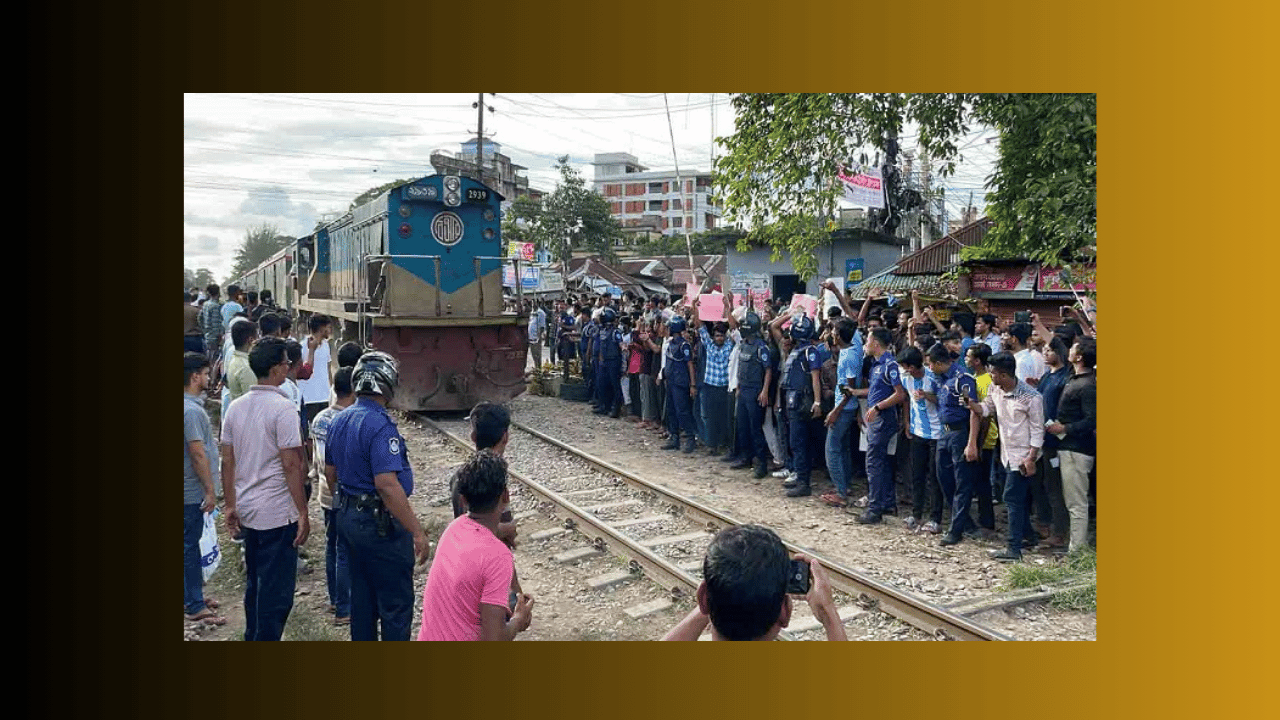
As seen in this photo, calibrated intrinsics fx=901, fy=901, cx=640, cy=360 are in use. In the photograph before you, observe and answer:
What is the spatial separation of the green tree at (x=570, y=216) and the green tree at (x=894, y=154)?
2193 centimetres

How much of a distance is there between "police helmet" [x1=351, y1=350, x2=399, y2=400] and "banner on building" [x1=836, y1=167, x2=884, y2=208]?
252 inches

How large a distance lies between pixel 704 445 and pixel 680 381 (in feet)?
2.97

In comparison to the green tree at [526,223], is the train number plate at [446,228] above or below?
below

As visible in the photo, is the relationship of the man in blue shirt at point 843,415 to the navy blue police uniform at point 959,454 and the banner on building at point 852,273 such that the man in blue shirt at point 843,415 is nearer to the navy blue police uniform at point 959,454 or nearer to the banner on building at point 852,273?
the navy blue police uniform at point 959,454

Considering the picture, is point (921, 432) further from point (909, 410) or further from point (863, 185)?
point (863, 185)

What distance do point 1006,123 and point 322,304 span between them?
37.8 ft

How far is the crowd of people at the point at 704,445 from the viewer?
3.14 meters

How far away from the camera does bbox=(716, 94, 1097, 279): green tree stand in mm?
6809

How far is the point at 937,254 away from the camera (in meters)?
20.9

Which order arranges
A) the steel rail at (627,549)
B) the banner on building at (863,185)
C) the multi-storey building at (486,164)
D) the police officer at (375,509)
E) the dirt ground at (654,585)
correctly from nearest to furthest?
the police officer at (375,509) → the dirt ground at (654,585) → the steel rail at (627,549) → the banner on building at (863,185) → the multi-storey building at (486,164)

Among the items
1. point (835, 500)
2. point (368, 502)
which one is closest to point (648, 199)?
point (835, 500)

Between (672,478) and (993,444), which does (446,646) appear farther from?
(672,478)

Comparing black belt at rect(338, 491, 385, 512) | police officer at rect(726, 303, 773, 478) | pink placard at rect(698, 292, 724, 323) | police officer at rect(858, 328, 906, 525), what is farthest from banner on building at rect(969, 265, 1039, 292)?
black belt at rect(338, 491, 385, 512)

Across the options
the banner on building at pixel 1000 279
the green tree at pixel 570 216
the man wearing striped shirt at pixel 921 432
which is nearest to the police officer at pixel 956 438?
the man wearing striped shirt at pixel 921 432
